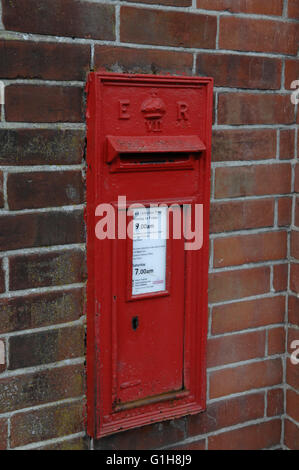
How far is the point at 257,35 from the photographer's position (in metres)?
1.72

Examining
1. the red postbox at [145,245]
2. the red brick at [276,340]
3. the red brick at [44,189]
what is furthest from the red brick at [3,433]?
the red brick at [276,340]

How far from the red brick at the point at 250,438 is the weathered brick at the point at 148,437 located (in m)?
0.14

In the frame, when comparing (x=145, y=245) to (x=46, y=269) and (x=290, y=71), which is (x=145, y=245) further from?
(x=290, y=71)

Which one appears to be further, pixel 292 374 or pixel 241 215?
pixel 292 374

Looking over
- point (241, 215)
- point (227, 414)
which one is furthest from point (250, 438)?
point (241, 215)

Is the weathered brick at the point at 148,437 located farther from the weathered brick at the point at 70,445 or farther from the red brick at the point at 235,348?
the red brick at the point at 235,348

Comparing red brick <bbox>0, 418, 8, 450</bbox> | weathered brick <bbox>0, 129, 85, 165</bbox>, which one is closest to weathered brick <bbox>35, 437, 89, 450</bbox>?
red brick <bbox>0, 418, 8, 450</bbox>

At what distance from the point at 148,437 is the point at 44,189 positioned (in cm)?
85

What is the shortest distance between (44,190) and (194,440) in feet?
3.19

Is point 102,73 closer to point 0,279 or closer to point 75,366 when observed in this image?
point 0,279

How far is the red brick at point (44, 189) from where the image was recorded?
1428 millimetres

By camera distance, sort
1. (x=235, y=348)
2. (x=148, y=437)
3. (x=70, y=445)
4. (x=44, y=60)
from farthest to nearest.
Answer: (x=235, y=348), (x=148, y=437), (x=70, y=445), (x=44, y=60)

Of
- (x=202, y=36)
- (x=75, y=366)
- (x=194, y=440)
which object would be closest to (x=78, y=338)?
(x=75, y=366)

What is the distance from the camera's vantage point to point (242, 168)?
1761 millimetres
